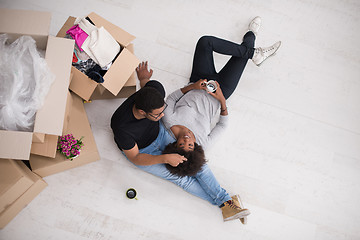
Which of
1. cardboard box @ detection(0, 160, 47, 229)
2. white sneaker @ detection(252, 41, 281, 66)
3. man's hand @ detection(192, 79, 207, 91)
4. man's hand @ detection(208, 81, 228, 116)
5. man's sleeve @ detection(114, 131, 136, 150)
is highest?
white sneaker @ detection(252, 41, 281, 66)

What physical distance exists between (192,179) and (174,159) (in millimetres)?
387

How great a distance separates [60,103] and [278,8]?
1.99m

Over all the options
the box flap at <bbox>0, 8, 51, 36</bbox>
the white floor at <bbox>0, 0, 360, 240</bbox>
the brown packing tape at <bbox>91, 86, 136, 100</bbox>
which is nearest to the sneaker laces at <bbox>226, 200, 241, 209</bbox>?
the white floor at <bbox>0, 0, 360, 240</bbox>

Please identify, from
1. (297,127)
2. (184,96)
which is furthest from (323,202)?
(184,96)

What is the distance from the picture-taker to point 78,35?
5.03 ft

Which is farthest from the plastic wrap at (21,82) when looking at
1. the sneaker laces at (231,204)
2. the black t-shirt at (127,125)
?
the sneaker laces at (231,204)

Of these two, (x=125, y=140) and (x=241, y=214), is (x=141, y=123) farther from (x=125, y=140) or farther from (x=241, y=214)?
(x=241, y=214)

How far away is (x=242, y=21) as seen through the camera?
231cm

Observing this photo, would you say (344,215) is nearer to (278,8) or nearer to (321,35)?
(321,35)

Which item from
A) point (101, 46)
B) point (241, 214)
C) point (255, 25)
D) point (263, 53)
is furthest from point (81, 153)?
point (255, 25)

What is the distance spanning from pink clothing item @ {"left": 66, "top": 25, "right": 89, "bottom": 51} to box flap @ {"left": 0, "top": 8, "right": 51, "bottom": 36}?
0.14m

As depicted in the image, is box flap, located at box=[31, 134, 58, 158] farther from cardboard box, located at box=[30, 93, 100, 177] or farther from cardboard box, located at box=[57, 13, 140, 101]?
cardboard box, located at box=[57, 13, 140, 101]

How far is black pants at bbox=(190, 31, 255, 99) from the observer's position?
192cm

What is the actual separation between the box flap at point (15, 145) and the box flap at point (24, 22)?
1.82 ft
